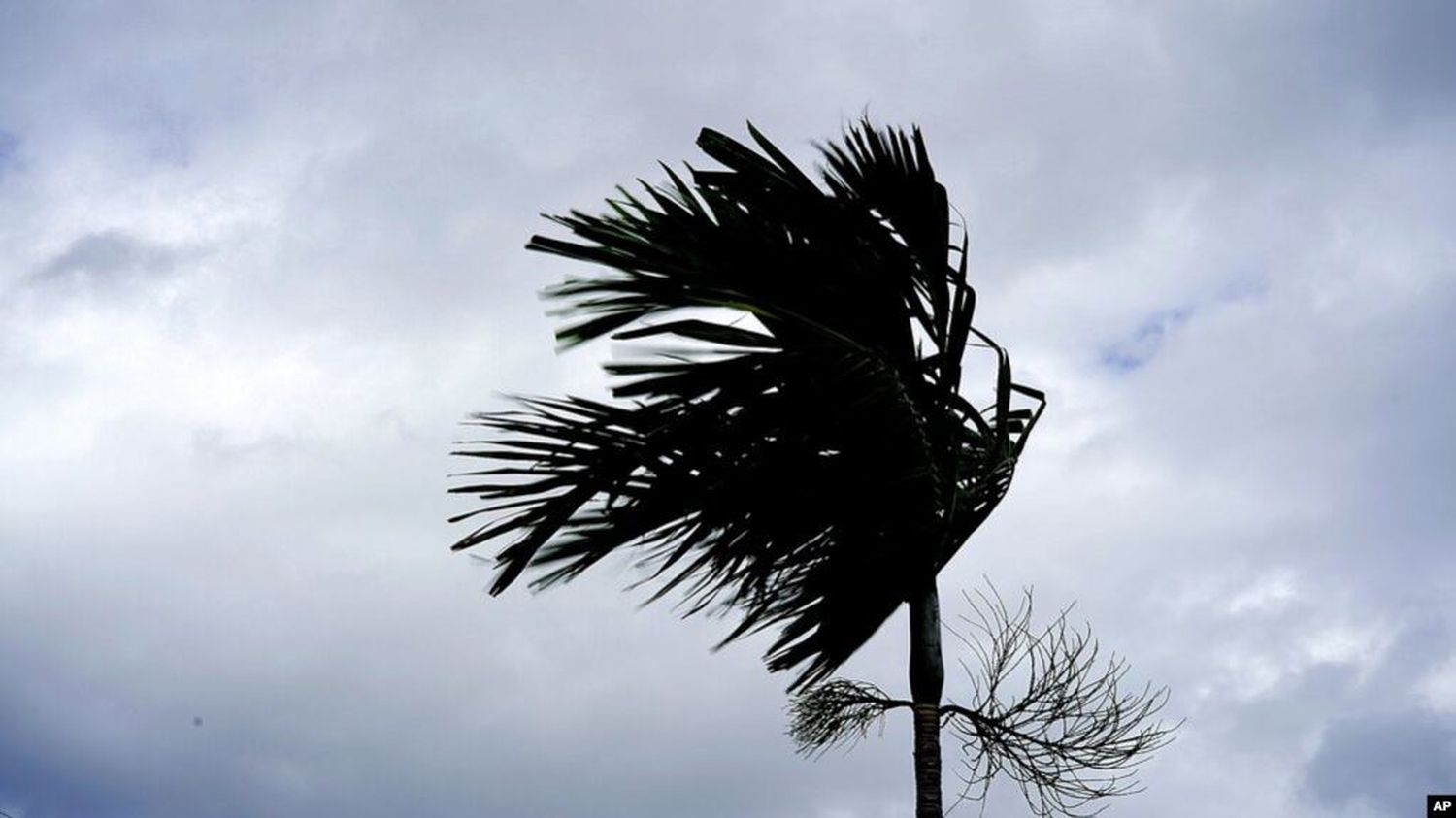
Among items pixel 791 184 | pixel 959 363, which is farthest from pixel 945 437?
pixel 791 184

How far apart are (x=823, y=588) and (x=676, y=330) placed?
1276 mm

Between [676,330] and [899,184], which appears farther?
[899,184]

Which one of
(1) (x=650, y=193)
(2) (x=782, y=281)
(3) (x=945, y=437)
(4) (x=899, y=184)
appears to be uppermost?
(4) (x=899, y=184)

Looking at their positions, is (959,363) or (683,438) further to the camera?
(959,363)

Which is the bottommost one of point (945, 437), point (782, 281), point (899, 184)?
point (945, 437)

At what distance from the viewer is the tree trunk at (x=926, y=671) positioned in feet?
18.8

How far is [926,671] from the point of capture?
19.0ft

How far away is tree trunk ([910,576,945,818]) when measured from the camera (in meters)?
5.74

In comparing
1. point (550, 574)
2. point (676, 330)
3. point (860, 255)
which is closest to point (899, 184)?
point (860, 255)

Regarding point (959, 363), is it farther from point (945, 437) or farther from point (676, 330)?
point (676, 330)

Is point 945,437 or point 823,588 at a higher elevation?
point 945,437

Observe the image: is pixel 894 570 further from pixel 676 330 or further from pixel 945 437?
pixel 676 330

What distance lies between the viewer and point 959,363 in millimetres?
5812

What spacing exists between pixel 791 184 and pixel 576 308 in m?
1.05
